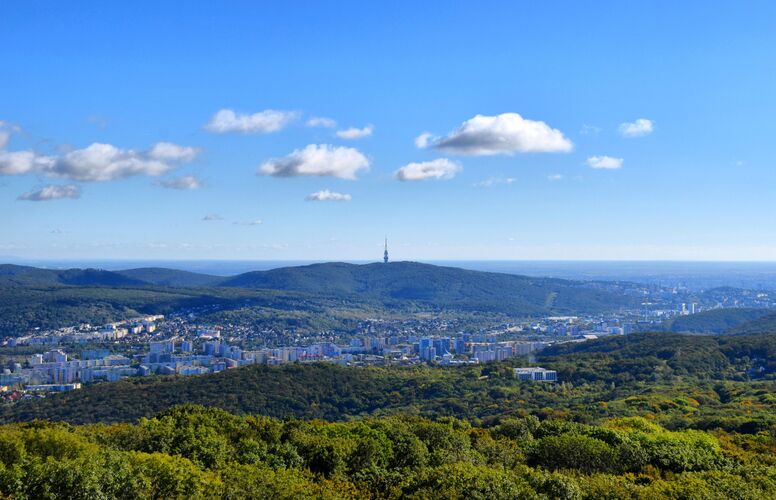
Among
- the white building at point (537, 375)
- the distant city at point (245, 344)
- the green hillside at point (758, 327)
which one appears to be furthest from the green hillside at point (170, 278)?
the white building at point (537, 375)

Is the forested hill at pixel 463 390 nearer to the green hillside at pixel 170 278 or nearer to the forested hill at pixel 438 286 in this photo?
the forested hill at pixel 438 286

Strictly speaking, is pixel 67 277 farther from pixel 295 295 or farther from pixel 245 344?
pixel 245 344

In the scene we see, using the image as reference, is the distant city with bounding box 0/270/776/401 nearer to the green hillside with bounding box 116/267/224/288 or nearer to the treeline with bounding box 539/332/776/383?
the treeline with bounding box 539/332/776/383

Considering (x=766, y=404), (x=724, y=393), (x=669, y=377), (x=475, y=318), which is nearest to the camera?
(x=766, y=404)

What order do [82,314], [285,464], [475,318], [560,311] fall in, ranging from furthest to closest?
[560,311] → [475,318] → [82,314] → [285,464]

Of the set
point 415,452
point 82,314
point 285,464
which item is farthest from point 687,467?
point 82,314

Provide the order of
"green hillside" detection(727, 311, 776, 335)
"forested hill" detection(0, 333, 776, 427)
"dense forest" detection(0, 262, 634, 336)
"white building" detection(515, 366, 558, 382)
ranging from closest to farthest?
"forested hill" detection(0, 333, 776, 427)
"white building" detection(515, 366, 558, 382)
"green hillside" detection(727, 311, 776, 335)
"dense forest" detection(0, 262, 634, 336)

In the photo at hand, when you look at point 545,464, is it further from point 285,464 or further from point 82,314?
point 82,314

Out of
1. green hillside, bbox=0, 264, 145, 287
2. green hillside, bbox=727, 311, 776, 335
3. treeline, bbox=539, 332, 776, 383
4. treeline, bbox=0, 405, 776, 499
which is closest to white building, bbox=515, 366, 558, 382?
treeline, bbox=539, 332, 776, 383
